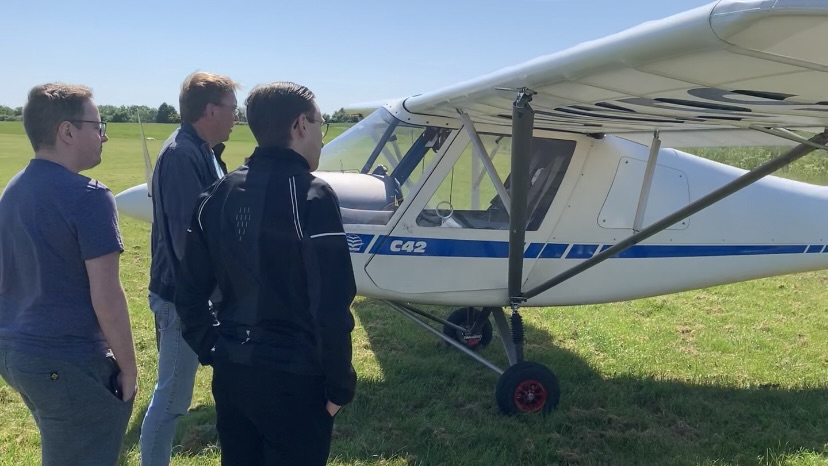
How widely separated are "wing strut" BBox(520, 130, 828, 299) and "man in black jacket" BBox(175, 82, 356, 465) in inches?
99.1

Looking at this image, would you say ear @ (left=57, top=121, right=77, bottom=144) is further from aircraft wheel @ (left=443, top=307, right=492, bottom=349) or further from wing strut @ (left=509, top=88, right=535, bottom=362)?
aircraft wheel @ (left=443, top=307, right=492, bottom=349)

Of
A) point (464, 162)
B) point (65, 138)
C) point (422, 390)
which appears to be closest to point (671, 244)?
point (464, 162)

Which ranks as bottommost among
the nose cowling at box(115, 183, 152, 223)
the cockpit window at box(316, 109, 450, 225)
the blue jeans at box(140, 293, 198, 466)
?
the blue jeans at box(140, 293, 198, 466)

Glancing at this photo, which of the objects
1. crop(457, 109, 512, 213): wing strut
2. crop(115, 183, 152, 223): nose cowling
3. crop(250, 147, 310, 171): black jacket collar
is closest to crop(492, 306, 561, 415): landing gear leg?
crop(457, 109, 512, 213): wing strut

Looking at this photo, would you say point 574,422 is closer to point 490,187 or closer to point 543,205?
point 543,205

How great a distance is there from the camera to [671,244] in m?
4.93

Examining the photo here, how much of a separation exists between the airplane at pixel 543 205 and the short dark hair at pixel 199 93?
4.92 feet

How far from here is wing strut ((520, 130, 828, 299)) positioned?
3229 mm

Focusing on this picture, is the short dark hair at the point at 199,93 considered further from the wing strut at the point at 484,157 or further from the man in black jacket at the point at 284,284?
the wing strut at the point at 484,157

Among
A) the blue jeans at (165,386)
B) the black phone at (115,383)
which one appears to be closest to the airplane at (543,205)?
the blue jeans at (165,386)

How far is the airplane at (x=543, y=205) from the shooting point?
3.78 m

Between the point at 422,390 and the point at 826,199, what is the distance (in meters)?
3.74

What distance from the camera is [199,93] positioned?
2680 millimetres

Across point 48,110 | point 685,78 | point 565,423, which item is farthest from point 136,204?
point 685,78
